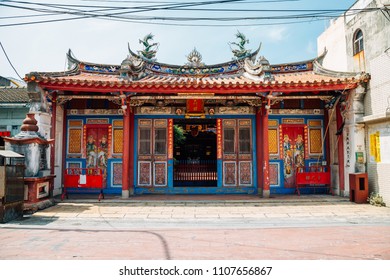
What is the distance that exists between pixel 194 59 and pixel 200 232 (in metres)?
8.07

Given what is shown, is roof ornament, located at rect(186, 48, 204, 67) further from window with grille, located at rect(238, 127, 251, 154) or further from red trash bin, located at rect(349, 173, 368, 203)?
red trash bin, located at rect(349, 173, 368, 203)

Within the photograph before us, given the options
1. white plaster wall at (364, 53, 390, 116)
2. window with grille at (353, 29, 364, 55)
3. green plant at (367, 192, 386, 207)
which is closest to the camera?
white plaster wall at (364, 53, 390, 116)

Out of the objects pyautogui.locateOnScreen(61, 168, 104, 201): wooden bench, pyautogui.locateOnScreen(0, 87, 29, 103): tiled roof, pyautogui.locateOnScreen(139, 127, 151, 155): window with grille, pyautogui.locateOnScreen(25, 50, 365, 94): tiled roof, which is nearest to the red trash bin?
pyautogui.locateOnScreen(25, 50, 365, 94): tiled roof

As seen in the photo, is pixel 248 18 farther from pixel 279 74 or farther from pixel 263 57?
pixel 279 74

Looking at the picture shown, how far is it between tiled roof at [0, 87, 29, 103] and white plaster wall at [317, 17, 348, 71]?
503 inches

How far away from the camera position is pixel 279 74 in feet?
34.7

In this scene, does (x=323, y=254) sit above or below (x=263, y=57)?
below

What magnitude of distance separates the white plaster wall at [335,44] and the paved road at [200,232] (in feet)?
20.6

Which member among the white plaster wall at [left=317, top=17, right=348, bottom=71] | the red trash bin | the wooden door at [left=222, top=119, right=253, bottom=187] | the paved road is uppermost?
the white plaster wall at [left=317, top=17, right=348, bottom=71]

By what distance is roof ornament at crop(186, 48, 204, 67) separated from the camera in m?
11.2

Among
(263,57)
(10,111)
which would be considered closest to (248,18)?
(263,57)

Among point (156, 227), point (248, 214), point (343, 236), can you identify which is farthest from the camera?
point (248, 214)

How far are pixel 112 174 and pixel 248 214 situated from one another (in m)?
5.01

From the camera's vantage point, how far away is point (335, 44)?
37.2ft
